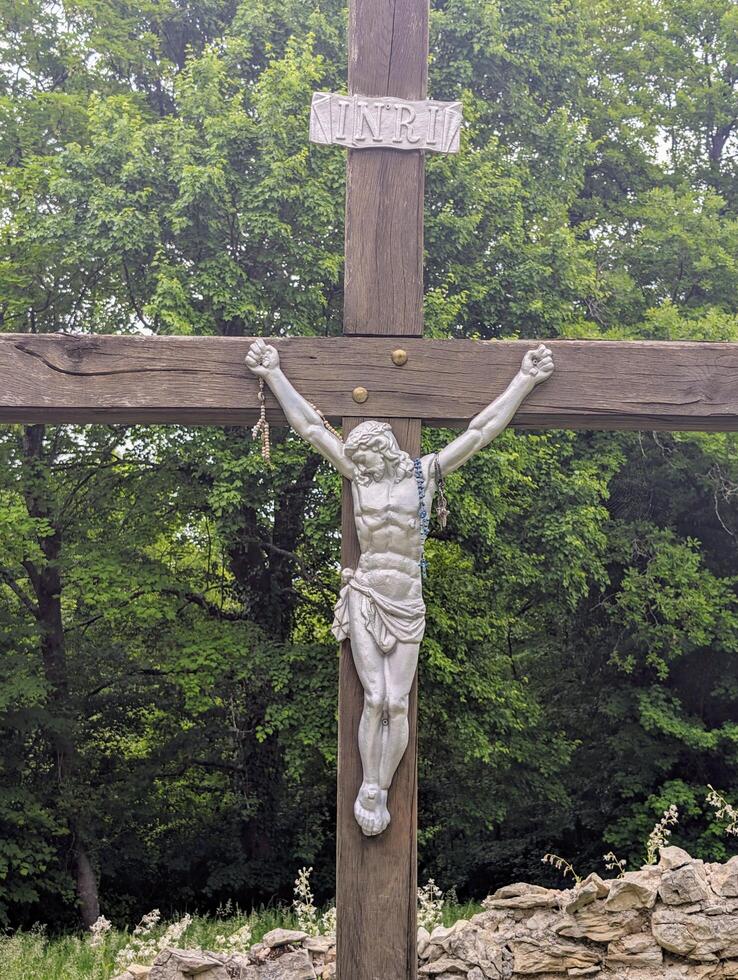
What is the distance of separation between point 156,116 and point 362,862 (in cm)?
939

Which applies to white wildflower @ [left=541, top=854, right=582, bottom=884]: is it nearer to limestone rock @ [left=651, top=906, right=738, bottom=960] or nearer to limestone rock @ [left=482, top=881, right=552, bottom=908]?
limestone rock @ [left=482, top=881, right=552, bottom=908]

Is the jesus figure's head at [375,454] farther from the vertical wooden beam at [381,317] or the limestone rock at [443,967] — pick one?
the limestone rock at [443,967]

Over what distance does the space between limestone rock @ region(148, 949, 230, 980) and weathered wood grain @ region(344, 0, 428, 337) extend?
2.72 metres

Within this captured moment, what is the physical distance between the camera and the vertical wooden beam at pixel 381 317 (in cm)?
381

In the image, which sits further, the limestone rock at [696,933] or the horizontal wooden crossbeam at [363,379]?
the limestone rock at [696,933]

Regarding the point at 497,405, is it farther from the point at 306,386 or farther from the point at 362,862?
the point at 362,862

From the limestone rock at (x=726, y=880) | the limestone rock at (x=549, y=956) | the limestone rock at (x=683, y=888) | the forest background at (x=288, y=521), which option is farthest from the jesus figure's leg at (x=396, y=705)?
the forest background at (x=288, y=521)

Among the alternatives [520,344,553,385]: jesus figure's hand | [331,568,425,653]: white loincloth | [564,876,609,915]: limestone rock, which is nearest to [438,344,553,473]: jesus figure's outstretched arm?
[520,344,553,385]: jesus figure's hand

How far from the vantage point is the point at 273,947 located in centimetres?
511

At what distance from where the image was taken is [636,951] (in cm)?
510

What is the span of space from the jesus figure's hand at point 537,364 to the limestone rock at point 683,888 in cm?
257

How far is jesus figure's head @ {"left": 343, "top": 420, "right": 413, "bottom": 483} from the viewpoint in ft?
12.8

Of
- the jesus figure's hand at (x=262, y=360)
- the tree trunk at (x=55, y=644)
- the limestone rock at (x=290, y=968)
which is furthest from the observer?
the tree trunk at (x=55, y=644)

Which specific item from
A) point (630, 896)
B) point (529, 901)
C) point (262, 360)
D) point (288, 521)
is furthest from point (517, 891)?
point (288, 521)
